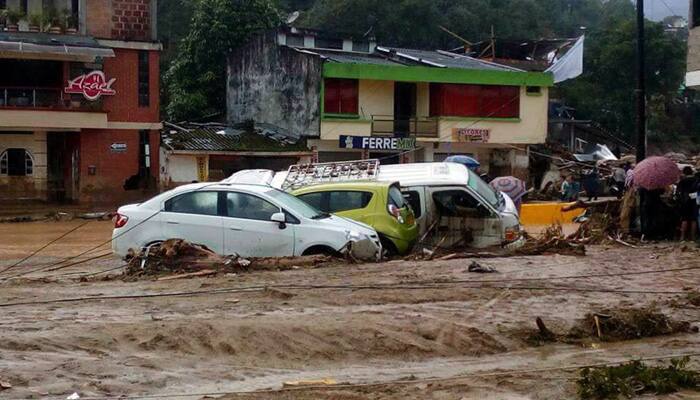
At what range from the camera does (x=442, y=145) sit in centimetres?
3897

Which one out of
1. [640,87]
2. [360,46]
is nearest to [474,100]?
[360,46]

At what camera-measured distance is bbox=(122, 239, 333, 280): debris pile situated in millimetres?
12516

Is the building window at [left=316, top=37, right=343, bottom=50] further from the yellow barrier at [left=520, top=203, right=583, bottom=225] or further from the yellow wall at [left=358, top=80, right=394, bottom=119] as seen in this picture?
the yellow barrier at [left=520, top=203, right=583, bottom=225]

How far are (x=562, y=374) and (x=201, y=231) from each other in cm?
725

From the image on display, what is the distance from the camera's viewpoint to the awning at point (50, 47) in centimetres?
3041

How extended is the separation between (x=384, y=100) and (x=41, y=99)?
525 inches

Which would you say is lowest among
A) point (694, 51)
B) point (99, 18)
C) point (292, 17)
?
point (694, 51)

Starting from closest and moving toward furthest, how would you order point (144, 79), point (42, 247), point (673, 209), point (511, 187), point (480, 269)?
1. point (480, 269)
2. point (673, 209)
3. point (511, 187)
4. point (42, 247)
5. point (144, 79)

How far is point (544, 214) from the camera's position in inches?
882

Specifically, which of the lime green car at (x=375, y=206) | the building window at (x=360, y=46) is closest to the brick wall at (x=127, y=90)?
the building window at (x=360, y=46)

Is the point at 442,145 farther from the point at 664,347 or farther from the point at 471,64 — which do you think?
the point at 664,347

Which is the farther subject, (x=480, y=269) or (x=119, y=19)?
(x=119, y=19)

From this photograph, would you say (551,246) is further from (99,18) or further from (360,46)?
(360,46)

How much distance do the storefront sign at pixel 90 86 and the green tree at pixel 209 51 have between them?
8.33 meters
